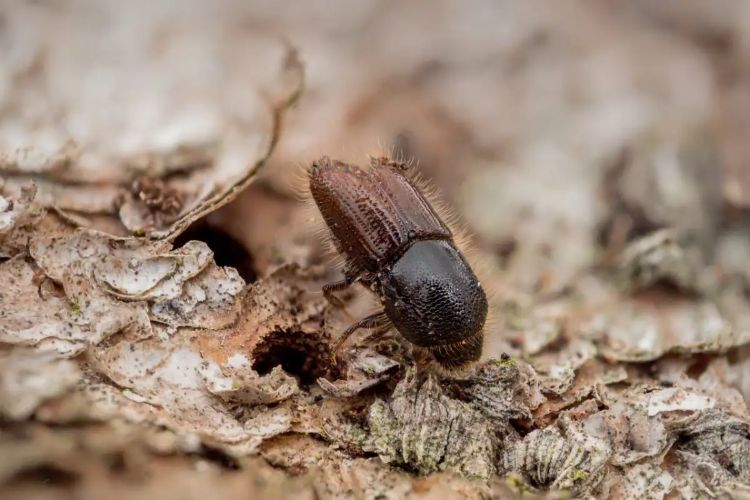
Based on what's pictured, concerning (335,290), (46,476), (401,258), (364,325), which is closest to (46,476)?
(46,476)

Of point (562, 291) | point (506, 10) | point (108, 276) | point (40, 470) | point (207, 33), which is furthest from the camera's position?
point (506, 10)

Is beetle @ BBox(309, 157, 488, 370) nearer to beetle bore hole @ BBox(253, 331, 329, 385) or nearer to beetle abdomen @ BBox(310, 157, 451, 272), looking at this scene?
beetle abdomen @ BBox(310, 157, 451, 272)

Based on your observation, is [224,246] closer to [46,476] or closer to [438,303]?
[438,303]

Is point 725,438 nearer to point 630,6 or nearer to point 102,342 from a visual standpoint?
point 102,342

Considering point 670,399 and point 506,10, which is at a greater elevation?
point 506,10

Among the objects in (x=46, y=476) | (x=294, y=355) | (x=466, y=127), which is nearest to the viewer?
(x=46, y=476)

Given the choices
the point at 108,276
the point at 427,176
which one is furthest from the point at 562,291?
the point at 108,276
